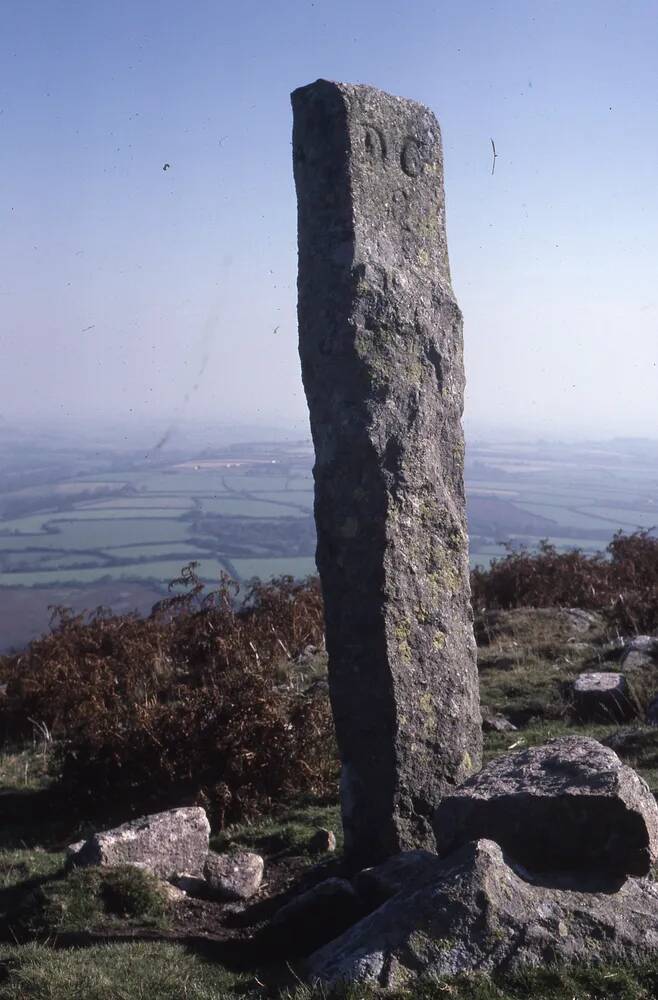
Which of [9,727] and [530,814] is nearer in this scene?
[530,814]

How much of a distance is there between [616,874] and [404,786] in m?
1.42

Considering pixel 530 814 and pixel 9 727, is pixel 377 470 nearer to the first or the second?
pixel 530 814

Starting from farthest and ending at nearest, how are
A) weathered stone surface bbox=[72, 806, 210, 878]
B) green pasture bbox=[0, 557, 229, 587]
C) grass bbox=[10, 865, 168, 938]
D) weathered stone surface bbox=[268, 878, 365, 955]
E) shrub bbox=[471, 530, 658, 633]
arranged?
green pasture bbox=[0, 557, 229, 587] → shrub bbox=[471, 530, 658, 633] → weathered stone surface bbox=[72, 806, 210, 878] → grass bbox=[10, 865, 168, 938] → weathered stone surface bbox=[268, 878, 365, 955]

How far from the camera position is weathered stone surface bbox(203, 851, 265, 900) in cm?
584

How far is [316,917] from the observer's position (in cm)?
500

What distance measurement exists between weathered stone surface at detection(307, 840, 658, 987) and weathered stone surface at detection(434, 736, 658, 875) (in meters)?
0.21

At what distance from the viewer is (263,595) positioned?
12930 millimetres

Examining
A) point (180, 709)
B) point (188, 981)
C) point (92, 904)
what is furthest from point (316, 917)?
point (180, 709)

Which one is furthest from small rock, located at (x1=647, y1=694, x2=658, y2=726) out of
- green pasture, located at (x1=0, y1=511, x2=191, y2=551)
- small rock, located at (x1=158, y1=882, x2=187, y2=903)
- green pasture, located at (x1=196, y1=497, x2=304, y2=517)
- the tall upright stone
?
green pasture, located at (x1=196, y1=497, x2=304, y2=517)

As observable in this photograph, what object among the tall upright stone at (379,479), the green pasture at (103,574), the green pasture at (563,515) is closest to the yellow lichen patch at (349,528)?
the tall upright stone at (379,479)

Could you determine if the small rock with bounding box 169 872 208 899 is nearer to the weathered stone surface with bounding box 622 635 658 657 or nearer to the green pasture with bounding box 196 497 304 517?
the weathered stone surface with bounding box 622 635 658 657

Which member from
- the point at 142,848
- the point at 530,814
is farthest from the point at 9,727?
the point at 530,814

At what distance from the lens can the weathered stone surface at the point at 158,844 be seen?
5.95 metres

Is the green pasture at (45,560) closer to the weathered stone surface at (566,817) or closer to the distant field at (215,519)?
the distant field at (215,519)
